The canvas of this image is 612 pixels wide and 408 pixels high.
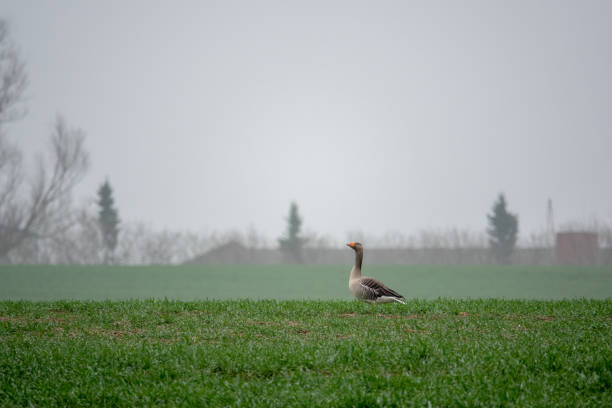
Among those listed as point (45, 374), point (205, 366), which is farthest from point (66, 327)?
point (205, 366)

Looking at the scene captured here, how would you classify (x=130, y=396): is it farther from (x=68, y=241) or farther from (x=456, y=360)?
(x=68, y=241)

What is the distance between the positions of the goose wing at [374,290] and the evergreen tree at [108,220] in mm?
39158

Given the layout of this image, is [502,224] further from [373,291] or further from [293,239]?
[373,291]

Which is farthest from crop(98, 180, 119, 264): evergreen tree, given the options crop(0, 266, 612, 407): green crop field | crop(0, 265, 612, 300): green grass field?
crop(0, 266, 612, 407): green crop field

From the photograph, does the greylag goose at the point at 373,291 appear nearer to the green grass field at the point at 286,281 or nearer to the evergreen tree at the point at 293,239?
the green grass field at the point at 286,281

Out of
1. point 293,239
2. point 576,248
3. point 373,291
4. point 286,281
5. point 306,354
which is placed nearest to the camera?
point 306,354

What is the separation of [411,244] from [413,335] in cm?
3837

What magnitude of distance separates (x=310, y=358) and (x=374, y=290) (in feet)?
15.1

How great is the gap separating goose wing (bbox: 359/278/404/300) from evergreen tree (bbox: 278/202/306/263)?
40.4 m

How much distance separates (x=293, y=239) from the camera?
60969 mm

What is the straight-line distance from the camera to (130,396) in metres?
7.32

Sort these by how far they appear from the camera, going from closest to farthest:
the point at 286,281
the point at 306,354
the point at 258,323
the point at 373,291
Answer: the point at 306,354
the point at 258,323
the point at 373,291
the point at 286,281

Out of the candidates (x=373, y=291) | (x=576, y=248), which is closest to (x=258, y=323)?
(x=373, y=291)

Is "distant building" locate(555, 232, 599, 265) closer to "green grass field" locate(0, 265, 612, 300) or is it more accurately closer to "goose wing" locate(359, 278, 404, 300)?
"green grass field" locate(0, 265, 612, 300)
